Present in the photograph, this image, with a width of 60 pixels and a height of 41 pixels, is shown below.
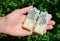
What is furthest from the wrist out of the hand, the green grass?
the green grass

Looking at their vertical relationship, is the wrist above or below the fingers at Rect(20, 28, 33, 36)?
above

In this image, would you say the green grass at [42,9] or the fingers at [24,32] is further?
the green grass at [42,9]

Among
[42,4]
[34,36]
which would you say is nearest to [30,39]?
[34,36]

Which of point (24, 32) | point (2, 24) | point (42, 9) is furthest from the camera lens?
point (42, 9)

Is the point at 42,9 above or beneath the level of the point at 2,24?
above

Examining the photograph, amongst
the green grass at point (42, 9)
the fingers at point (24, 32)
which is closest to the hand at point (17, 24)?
the fingers at point (24, 32)

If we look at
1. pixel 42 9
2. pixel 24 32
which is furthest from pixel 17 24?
pixel 42 9

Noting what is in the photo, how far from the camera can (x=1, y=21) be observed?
425 centimetres

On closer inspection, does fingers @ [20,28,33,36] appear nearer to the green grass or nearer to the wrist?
the wrist

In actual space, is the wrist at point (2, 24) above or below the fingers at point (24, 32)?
above

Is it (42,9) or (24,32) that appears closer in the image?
(24,32)

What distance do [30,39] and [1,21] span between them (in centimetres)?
63

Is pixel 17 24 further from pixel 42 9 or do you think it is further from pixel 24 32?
pixel 42 9

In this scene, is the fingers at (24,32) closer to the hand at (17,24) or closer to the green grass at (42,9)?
the hand at (17,24)
